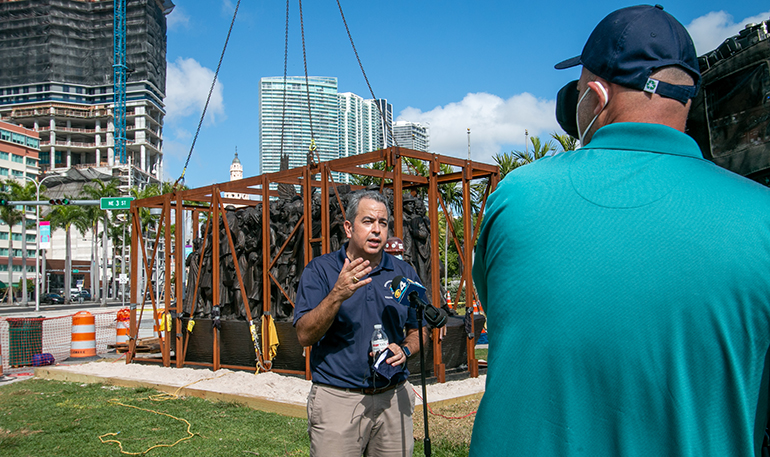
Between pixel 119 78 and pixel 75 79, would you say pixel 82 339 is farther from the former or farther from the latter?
pixel 75 79

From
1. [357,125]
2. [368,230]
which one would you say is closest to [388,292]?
[368,230]

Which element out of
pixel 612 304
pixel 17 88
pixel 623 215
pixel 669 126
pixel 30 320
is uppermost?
pixel 17 88

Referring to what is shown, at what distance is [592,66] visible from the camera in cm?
119

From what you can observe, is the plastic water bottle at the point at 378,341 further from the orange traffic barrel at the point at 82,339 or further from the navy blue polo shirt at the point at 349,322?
the orange traffic barrel at the point at 82,339

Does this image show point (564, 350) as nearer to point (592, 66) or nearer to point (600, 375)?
point (600, 375)

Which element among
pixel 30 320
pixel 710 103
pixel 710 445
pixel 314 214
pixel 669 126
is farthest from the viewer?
pixel 30 320

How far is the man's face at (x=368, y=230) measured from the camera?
324cm

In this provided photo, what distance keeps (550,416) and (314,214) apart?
963cm

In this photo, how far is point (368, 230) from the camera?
10.7 ft

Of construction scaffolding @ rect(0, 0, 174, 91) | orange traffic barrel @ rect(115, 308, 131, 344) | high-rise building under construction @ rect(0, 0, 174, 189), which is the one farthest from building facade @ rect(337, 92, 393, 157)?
construction scaffolding @ rect(0, 0, 174, 91)

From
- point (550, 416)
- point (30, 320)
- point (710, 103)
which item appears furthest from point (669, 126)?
point (30, 320)

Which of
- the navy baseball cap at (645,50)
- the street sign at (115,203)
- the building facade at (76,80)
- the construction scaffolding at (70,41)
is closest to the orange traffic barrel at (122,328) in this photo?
the street sign at (115,203)

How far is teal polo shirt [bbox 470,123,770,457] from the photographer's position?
0.95m

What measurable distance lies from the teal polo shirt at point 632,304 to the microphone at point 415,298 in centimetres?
185
